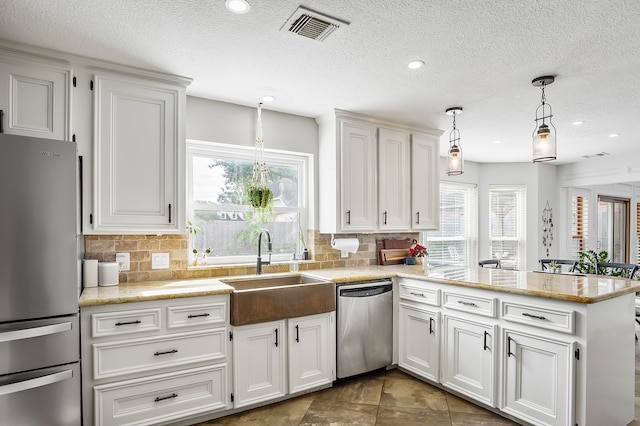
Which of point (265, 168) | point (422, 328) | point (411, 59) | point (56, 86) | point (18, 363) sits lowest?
point (422, 328)

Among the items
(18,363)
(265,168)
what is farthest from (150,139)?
(18,363)

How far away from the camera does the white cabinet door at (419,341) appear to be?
315 cm

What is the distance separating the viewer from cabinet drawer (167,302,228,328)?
2.50m

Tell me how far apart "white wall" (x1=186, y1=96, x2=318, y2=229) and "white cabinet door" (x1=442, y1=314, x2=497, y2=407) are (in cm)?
165

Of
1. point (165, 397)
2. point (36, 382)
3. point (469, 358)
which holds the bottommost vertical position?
point (165, 397)

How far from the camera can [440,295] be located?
309 centimetres

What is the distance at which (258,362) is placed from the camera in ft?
9.18

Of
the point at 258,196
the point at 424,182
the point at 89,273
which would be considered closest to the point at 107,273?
the point at 89,273

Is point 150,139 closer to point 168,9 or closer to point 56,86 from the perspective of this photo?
point 56,86

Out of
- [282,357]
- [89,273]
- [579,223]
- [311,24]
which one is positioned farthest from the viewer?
[579,223]

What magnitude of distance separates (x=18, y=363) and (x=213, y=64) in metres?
2.06

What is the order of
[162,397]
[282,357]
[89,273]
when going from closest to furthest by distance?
[162,397], [89,273], [282,357]

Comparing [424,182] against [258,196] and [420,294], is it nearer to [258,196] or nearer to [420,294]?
[420,294]

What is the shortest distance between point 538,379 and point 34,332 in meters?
2.90
